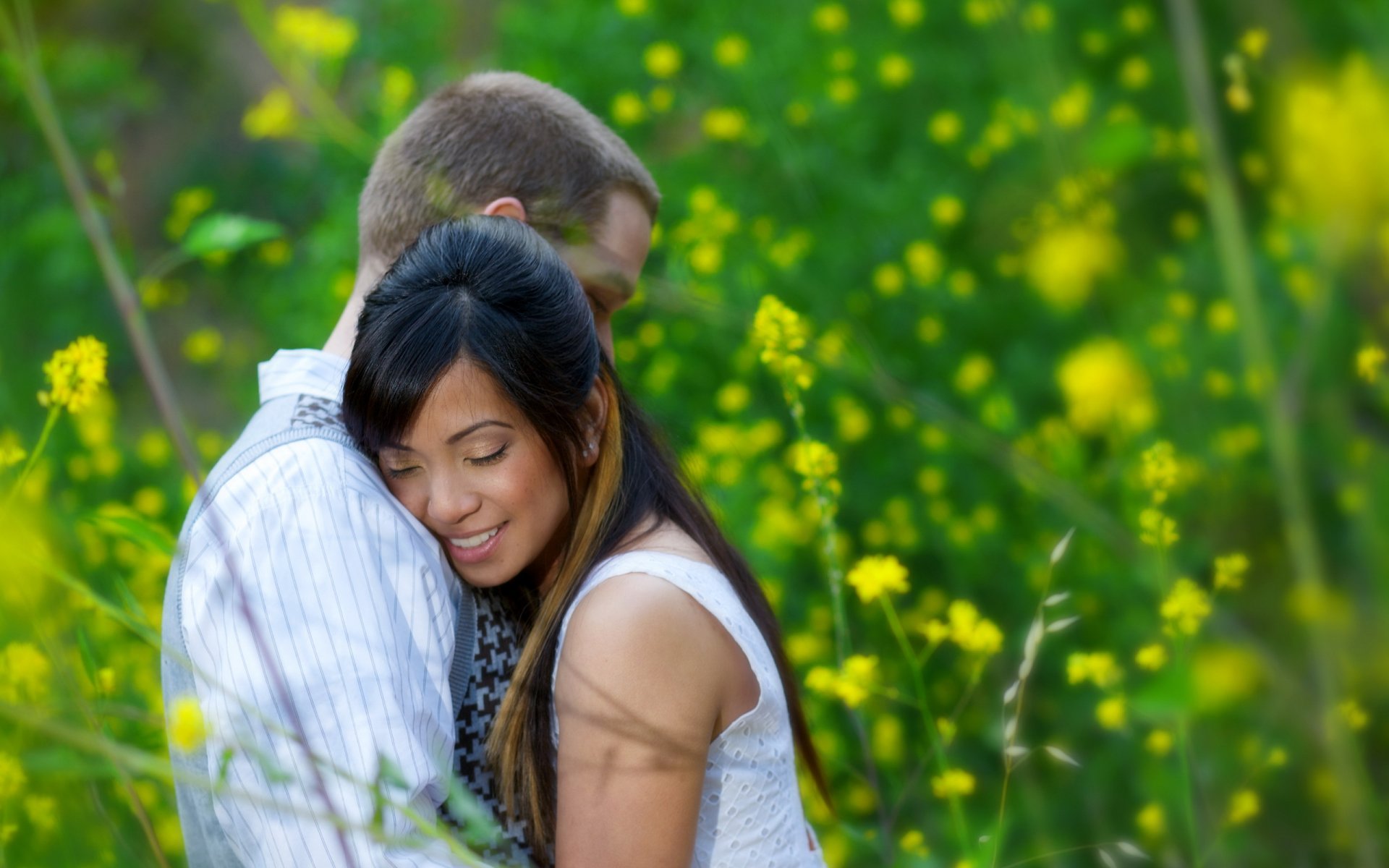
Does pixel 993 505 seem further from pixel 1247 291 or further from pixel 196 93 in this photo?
pixel 196 93

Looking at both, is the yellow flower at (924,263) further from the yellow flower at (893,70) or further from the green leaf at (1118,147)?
the green leaf at (1118,147)

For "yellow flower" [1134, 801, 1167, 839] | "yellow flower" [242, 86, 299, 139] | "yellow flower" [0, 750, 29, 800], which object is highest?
"yellow flower" [242, 86, 299, 139]

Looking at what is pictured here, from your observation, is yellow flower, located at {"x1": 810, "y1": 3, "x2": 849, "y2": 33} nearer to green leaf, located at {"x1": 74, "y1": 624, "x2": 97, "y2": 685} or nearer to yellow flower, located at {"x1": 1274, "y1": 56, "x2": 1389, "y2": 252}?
yellow flower, located at {"x1": 1274, "y1": 56, "x2": 1389, "y2": 252}

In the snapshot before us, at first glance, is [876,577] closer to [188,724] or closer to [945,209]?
[188,724]

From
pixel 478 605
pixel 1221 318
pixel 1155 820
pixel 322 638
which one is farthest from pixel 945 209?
pixel 322 638

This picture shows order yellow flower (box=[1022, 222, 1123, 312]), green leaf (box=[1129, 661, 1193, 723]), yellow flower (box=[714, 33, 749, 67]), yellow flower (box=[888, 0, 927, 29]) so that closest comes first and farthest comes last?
1. green leaf (box=[1129, 661, 1193, 723])
2. yellow flower (box=[1022, 222, 1123, 312])
3. yellow flower (box=[714, 33, 749, 67])
4. yellow flower (box=[888, 0, 927, 29])

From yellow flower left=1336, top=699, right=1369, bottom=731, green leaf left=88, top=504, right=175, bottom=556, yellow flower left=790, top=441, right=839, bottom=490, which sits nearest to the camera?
green leaf left=88, top=504, right=175, bottom=556

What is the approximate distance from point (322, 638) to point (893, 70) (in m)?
2.12

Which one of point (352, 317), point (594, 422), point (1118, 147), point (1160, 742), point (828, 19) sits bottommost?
point (1160, 742)

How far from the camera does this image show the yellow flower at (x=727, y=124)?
2.81 m

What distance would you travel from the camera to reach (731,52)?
2.77 metres

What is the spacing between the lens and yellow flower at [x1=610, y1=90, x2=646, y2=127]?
277cm

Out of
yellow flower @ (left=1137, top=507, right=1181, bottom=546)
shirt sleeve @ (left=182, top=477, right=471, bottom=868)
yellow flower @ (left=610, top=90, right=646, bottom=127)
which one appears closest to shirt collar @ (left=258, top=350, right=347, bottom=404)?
shirt sleeve @ (left=182, top=477, right=471, bottom=868)

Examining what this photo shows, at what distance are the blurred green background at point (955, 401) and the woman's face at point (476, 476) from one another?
239 millimetres
